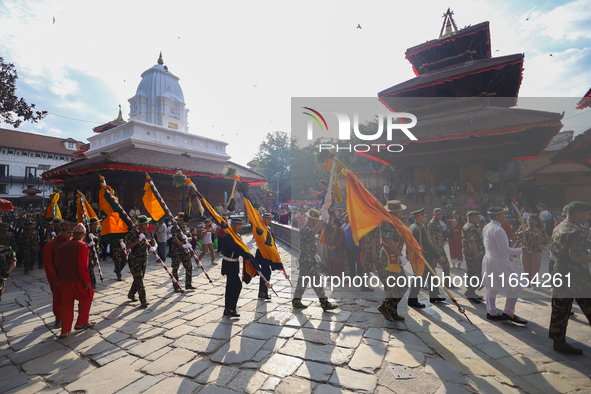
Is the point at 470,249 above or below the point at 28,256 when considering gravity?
above

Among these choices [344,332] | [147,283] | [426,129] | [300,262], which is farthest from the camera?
[426,129]

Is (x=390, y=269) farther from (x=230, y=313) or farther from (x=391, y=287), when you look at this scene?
(x=230, y=313)

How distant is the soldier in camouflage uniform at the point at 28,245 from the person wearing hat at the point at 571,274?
44.6 ft

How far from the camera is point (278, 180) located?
39.7 metres

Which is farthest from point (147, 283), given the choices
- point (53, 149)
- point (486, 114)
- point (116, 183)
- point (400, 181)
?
point (53, 149)

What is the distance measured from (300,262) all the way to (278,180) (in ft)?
114

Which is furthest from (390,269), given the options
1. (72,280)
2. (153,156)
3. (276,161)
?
(276,161)

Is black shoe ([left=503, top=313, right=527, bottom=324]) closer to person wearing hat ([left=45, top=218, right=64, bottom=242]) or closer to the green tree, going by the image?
person wearing hat ([left=45, top=218, right=64, bottom=242])

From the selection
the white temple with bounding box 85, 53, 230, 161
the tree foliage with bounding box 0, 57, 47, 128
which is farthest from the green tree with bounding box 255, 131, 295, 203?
the tree foliage with bounding box 0, 57, 47, 128

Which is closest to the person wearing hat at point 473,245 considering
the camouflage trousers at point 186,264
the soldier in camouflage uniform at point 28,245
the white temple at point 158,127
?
the camouflage trousers at point 186,264

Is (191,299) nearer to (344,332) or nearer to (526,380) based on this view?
(344,332)

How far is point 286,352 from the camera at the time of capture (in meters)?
3.62

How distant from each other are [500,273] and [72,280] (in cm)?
703

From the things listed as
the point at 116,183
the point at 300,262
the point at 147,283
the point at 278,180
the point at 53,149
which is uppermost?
the point at 53,149
